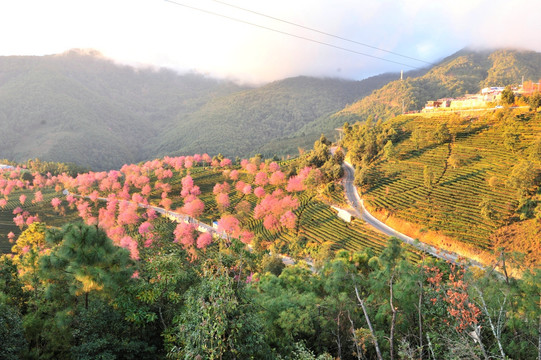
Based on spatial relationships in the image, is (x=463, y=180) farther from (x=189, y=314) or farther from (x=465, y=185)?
(x=189, y=314)

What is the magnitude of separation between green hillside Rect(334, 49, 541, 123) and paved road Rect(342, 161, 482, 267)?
210ft

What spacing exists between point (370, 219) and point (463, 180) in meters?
12.0

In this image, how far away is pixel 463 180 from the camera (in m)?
33.4

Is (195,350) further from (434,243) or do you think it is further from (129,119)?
(129,119)

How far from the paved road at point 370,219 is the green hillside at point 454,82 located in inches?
2523

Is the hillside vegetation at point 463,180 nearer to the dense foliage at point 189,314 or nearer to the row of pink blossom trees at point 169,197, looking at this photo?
the dense foliage at point 189,314

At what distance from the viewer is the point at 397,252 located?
15469mm

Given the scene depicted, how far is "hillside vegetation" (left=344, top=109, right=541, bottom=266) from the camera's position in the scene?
84.7 ft

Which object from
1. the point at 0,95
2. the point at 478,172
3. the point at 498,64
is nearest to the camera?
the point at 478,172

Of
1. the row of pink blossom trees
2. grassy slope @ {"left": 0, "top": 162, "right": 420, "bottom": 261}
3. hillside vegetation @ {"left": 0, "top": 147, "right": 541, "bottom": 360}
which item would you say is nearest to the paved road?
grassy slope @ {"left": 0, "top": 162, "right": 420, "bottom": 261}

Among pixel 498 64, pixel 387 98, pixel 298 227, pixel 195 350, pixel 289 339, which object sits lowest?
pixel 298 227

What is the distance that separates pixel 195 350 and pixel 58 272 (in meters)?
5.58

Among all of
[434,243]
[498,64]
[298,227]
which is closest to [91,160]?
[298,227]

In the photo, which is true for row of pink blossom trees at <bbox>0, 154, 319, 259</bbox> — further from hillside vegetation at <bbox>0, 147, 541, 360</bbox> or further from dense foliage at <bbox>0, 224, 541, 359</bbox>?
dense foliage at <bbox>0, 224, 541, 359</bbox>
